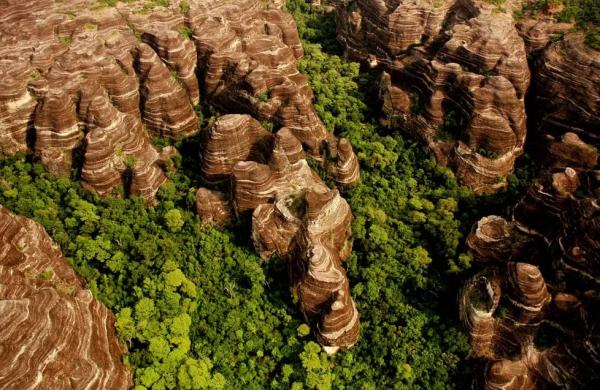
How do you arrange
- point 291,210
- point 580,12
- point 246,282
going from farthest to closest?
point 580,12 → point 246,282 → point 291,210

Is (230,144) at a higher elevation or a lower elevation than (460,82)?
lower

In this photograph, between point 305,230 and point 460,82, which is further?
point 460,82

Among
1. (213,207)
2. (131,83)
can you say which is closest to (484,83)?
(213,207)

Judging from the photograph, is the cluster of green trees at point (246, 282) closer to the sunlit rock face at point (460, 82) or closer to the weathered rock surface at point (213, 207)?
the weathered rock surface at point (213, 207)

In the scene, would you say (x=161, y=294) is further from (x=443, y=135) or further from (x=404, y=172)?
(x=443, y=135)

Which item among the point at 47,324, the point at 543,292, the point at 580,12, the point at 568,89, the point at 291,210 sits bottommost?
the point at 543,292

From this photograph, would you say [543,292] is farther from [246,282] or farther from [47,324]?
[47,324]

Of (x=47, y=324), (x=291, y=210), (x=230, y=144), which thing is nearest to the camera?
(x=47, y=324)
